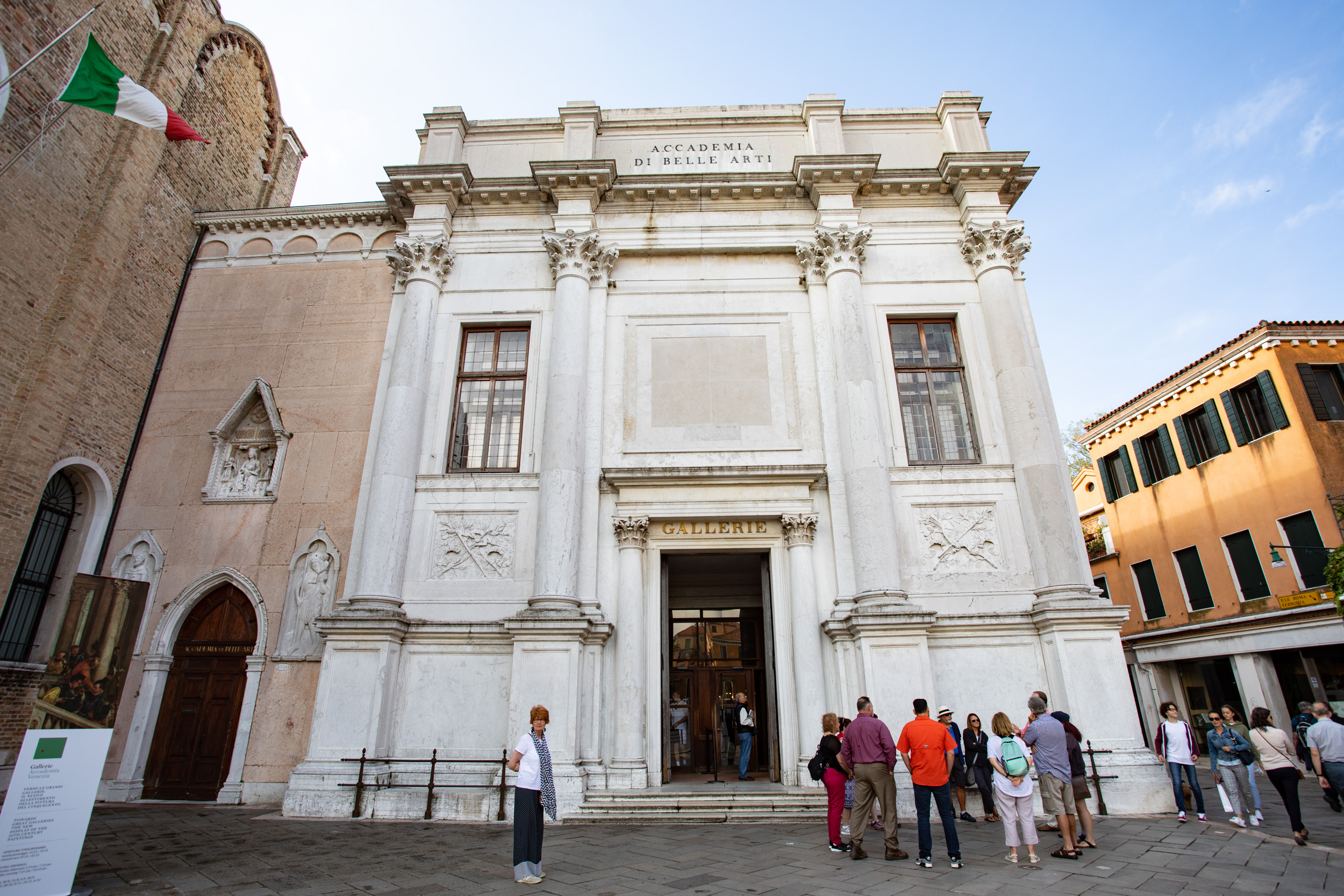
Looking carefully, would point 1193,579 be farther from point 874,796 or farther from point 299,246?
point 299,246

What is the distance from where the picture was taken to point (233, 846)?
8211 millimetres

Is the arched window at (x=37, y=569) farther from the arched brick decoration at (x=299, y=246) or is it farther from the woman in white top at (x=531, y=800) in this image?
the woman in white top at (x=531, y=800)

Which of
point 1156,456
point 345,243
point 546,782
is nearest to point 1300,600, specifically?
point 1156,456

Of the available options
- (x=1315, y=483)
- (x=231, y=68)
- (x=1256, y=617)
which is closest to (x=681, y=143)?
(x=231, y=68)

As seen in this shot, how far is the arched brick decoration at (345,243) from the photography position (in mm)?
15938

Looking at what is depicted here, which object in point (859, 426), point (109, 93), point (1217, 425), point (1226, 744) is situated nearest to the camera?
point (1226, 744)

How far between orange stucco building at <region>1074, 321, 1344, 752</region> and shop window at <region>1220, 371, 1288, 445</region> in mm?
34

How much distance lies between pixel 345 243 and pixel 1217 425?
24.0 m

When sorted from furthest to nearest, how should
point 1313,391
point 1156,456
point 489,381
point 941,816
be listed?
point 1156,456
point 1313,391
point 489,381
point 941,816

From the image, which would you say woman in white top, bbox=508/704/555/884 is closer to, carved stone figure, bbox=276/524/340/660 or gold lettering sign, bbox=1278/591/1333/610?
carved stone figure, bbox=276/524/340/660

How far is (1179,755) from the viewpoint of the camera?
10.2 meters

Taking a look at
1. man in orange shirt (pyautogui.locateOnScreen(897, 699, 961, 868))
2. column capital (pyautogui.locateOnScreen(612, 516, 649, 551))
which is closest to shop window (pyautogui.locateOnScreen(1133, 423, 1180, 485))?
column capital (pyautogui.locateOnScreen(612, 516, 649, 551))

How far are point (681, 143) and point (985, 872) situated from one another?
14508 millimetres

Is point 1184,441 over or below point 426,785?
over
